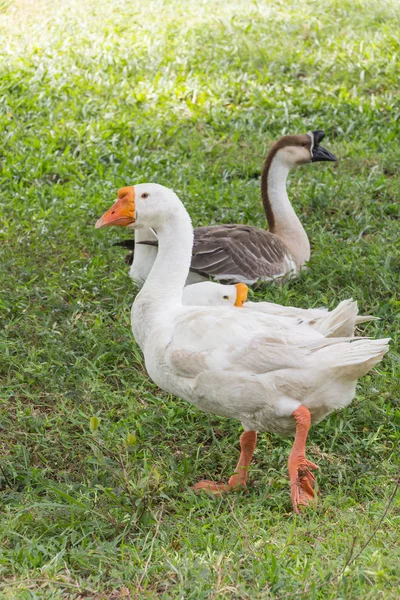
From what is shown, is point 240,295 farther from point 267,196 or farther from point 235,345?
point 267,196

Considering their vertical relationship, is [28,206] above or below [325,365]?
below

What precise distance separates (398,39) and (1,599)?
8.57 meters

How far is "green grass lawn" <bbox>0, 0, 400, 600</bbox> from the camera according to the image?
336 centimetres

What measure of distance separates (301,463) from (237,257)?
238 cm

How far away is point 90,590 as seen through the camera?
10.2ft

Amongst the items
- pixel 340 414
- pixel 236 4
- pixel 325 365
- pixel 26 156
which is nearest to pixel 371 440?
pixel 340 414

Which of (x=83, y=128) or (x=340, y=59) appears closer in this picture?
(x=83, y=128)

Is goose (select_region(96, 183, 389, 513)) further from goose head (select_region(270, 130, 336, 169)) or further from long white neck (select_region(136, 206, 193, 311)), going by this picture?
goose head (select_region(270, 130, 336, 169))

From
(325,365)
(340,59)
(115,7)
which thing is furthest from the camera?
(115,7)

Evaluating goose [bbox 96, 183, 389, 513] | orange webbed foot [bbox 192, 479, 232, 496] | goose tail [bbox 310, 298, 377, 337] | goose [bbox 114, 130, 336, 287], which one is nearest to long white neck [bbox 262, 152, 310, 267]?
goose [bbox 114, 130, 336, 287]

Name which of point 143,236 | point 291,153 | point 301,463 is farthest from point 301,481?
point 291,153

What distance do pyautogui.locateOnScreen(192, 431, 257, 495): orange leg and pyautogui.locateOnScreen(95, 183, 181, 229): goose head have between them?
1191 millimetres

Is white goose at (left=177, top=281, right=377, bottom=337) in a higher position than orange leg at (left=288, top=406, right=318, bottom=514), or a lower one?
higher

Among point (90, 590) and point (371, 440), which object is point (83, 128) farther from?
point (90, 590)
